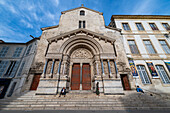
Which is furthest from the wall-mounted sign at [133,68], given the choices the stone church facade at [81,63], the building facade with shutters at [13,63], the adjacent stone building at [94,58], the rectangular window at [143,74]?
the building facade with shutters at [13,63]

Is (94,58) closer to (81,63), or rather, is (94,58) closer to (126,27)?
(81,63)

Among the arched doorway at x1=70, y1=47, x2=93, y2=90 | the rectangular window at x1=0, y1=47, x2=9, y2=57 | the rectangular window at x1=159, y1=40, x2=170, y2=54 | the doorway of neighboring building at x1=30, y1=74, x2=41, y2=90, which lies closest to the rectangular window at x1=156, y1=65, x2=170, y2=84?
the rectangular window at x1=159, y1=40, x2=170, y2=54

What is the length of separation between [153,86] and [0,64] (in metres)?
23.5

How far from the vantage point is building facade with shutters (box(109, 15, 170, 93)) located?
847 cm

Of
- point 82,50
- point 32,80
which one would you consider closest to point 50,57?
point 32,80

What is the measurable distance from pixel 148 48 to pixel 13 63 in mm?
22781

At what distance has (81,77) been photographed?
8.38m

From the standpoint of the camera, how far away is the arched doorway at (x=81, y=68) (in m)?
8.20

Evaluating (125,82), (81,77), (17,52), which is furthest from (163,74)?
(17,52)

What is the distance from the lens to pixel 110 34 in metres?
11.2

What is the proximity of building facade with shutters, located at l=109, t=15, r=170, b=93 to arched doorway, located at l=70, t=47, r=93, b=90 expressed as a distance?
553 cm

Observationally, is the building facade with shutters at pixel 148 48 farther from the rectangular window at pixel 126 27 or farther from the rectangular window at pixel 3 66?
the rectangular window at pixel 3 66

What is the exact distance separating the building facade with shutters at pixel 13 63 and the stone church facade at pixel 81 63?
128 inches

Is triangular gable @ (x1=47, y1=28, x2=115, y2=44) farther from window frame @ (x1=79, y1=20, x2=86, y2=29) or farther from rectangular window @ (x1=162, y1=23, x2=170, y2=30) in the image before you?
rectangular window @ (x1=162, y1=23, x2=170, y2=30)
